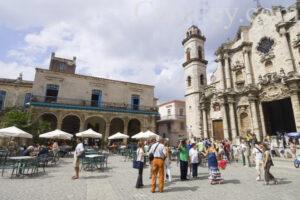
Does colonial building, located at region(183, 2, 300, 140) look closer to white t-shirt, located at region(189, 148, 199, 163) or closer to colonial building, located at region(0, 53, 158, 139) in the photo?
colonial building, located at region(0, 53, 158, 139)

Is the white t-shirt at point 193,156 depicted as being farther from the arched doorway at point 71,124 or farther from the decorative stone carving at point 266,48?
the arched doorway at point 71,124

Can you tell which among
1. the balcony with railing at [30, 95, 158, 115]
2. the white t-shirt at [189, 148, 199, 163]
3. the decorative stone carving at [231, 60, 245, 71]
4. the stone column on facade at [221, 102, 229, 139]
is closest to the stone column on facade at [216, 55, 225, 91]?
the decorative stone carving at [231, 60, 245, 71]

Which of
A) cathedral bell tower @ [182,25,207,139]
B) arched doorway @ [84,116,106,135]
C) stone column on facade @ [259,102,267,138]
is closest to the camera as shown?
stone column on facade @ [259,102,267,138]

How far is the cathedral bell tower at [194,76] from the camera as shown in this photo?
27438 millimetres

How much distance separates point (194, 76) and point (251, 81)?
7127mm

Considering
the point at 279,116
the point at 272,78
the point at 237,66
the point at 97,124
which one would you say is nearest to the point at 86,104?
the point at 97,124

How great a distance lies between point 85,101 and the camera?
2642 cm

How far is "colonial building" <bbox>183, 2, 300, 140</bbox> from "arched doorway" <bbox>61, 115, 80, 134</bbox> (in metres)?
15.0

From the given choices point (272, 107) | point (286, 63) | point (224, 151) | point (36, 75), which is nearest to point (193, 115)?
point (272, 107)

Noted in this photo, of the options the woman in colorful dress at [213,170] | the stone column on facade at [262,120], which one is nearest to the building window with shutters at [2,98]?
the woman in colorful dress at [213,170]

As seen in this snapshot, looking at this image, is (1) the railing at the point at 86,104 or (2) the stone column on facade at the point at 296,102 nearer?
(2) the stone column on facade at the point at 296,102

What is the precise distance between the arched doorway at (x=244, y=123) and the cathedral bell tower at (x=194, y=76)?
5.55 metres

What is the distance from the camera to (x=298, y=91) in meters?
18.0

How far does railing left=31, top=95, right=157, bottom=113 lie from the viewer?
23.3 m
